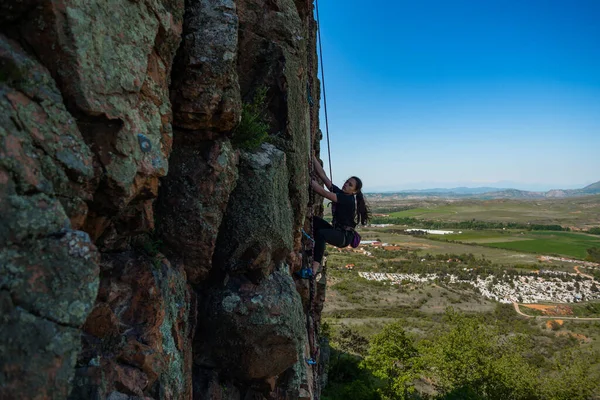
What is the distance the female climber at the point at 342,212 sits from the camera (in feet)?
33.3

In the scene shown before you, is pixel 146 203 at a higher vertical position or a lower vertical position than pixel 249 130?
lower

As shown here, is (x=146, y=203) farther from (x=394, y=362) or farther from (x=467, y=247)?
(x=467, y=247)

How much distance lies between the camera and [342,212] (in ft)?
34.0

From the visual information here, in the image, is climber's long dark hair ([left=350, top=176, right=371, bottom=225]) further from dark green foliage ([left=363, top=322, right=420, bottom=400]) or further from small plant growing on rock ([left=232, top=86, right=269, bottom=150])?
dark green foliage ([left=363, top=322, right=420, bottom=400])

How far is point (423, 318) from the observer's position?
53656mm

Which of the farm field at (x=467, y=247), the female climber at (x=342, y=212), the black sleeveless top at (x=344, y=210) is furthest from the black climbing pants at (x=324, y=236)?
the farm field at (x=467, y=247)

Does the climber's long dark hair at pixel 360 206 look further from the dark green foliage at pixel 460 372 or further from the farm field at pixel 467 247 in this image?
the farm field at pixel 467 247

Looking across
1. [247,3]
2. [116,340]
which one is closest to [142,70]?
[116,340]

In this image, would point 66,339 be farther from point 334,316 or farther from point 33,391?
point 334,316

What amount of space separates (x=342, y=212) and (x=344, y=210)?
96mm

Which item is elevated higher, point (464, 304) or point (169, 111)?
point (169, 111)

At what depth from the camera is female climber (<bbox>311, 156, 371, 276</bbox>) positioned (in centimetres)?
1016

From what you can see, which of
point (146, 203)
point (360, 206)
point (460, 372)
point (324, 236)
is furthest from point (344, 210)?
point (460, 372)

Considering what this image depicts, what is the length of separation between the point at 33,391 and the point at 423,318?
57.2 m
